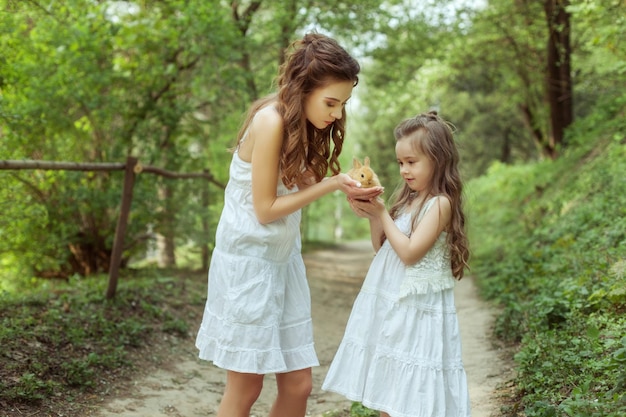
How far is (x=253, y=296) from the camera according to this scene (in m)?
2.58

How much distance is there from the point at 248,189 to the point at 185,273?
6136 mm

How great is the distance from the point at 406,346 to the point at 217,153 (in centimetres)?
739

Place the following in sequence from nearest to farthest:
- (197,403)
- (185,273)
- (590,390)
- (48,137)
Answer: (590,390), (197,403), (48,137), (185,273)

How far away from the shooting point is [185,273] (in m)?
8.55

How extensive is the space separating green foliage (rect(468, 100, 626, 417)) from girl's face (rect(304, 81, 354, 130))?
98 centimetres

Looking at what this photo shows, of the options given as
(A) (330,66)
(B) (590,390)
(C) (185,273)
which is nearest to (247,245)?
(A) (330,66)

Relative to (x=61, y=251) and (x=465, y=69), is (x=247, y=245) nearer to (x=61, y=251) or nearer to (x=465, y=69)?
(x=61, y=251)

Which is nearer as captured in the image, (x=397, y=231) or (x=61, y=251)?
(x=397, y=231)

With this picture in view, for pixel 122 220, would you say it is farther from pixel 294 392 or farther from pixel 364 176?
pixel 364 176

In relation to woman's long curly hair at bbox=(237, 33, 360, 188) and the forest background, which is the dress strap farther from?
the forest background

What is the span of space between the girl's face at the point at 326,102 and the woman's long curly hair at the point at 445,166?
348 millimetres

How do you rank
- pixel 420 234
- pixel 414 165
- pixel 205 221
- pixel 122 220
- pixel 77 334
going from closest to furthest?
pixel 420 234 → pixel 414 165 → pixel 77 334 → pixel 122 220 → pixel 205 221

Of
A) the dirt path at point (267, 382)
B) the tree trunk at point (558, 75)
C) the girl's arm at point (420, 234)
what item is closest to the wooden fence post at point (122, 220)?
the dirt path at point (267, 382)

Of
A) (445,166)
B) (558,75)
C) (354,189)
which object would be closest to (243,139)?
(354,189)
